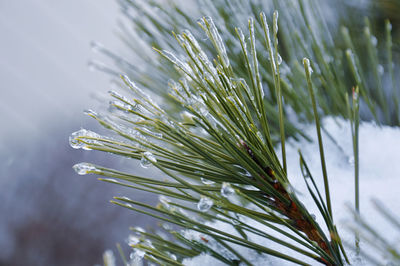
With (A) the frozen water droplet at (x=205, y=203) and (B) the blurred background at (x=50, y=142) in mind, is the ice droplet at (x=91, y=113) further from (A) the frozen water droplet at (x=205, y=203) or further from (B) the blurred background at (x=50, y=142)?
(B) the blurred background at (x=50, y=142)

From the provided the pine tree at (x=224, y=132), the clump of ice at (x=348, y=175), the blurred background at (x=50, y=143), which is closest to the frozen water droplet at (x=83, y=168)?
the pine tree at (x=224, y=132)

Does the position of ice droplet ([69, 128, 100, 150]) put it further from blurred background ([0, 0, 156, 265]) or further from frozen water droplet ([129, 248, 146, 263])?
blurred background ([0, 0, 156, 265])

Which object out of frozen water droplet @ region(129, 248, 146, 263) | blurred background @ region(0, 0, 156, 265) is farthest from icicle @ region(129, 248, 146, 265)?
blurred background @ region(0, 0, 156, 265)

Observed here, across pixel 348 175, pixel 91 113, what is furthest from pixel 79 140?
pixel 348 175

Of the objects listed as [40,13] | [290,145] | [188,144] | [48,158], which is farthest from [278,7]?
[40,13]

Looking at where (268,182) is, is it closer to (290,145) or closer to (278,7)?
(290,145)

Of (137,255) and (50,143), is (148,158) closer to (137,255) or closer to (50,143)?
(137,255)
